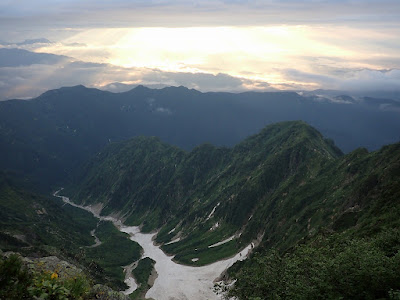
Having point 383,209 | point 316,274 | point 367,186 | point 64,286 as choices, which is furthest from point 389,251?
point 367,186

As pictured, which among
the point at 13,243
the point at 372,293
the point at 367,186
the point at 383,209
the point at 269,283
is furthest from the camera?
the point at 13,243

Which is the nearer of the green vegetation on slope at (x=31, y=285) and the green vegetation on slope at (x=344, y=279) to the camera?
the green vegetation on slope at (x=31, y=285)

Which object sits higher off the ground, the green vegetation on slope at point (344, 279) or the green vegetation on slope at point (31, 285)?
the green vegetation on slope at point (31, 285)

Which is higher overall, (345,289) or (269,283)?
(345,289)

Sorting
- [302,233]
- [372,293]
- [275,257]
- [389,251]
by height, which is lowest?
[302,233]

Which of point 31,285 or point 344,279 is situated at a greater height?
point 31,285

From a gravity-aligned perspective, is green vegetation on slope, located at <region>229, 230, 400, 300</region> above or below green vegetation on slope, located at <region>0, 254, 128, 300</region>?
below

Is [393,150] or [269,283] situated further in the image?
[393,150]

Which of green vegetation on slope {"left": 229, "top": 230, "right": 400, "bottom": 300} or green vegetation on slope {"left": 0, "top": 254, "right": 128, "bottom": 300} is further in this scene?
green vegetation on slope {"left": 229, "top": 230, "right": 400, "bottom": 300}

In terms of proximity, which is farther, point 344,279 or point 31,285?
point 344,279

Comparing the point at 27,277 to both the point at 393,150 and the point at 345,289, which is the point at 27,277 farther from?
the point at 393,150

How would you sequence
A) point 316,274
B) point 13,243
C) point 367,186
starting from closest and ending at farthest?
point 316,274, point 367,186, point 13,243
